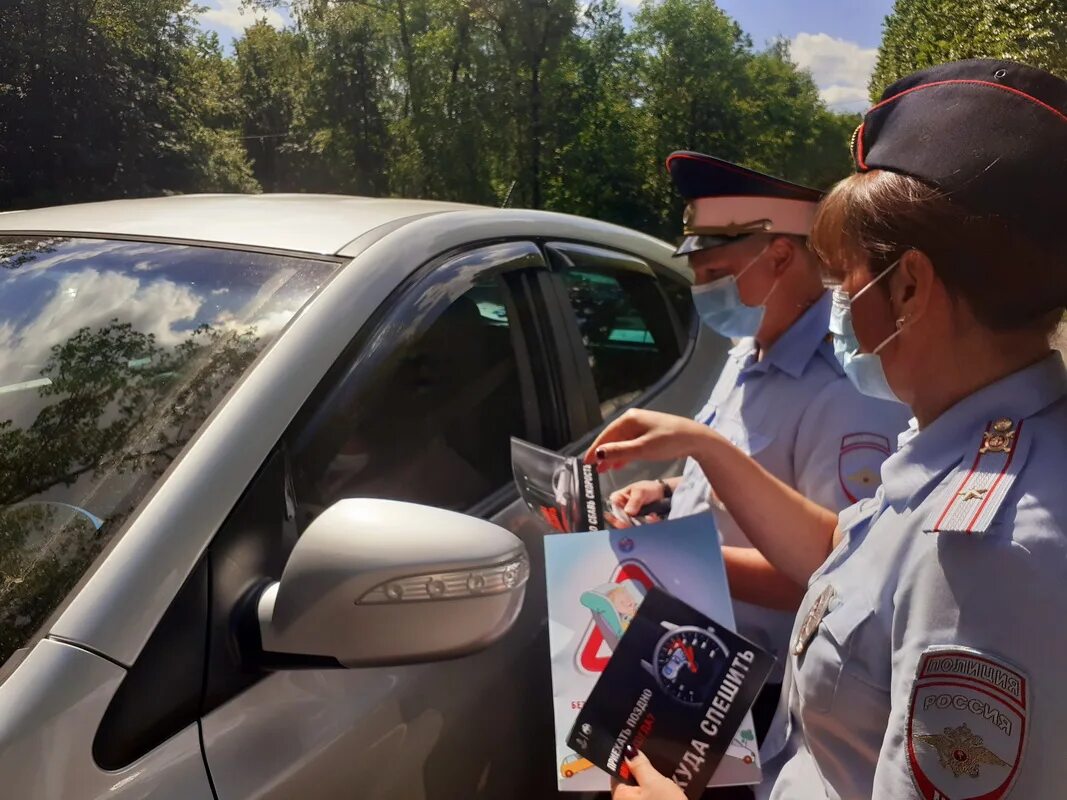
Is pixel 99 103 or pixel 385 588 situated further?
pixel 99 103

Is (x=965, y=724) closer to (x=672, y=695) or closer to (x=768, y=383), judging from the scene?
(x=672, y=695)

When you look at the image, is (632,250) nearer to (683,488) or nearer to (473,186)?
(683,488)

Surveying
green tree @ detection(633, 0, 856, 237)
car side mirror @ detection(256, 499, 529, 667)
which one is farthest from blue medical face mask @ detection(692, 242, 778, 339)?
green tree @ detection(633, 0, 856, 237)

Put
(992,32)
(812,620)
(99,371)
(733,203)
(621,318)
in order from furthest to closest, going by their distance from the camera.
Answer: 1. (992,32)
2. (621,318)
3. (733,203)
4. (99,371)
5. (812,620)

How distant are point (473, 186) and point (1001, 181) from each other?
22505 millimetres

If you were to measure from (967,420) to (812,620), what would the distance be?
1.14 feet

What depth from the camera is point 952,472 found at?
3.37 feet

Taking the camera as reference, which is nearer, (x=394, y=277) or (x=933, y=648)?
(x=933, y=648)

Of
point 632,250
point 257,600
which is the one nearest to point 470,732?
point 257,600

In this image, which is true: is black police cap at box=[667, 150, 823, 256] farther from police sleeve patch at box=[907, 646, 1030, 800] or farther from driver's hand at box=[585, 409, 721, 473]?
police sleeve patch at box=[907, 646, 1030, 800]

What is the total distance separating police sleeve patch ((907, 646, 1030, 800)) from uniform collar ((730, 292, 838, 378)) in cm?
97

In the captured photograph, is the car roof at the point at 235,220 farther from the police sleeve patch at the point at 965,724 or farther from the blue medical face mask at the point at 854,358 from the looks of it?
the police sleeve patch at the point at 965,724

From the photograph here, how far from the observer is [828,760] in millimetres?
1125

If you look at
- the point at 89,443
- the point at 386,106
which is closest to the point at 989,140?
the point at 89,443
